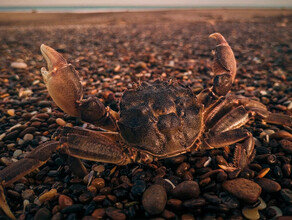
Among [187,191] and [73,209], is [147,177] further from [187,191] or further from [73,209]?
[73,209]

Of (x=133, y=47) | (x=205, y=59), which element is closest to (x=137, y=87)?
(x=205, y=59)

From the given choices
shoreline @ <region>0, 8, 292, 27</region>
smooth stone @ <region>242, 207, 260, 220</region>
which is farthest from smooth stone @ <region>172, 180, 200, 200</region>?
shoreline @ <region>0, 8, 292, 27</region>

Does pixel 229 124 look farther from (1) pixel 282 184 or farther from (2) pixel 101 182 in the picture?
(2) pixel 101 182

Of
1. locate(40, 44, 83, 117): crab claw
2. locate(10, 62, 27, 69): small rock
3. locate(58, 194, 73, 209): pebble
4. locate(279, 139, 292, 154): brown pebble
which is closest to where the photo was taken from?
locate(58, 194, 73, 209): pebble

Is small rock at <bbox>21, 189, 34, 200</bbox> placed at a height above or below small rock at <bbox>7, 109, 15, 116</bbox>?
below

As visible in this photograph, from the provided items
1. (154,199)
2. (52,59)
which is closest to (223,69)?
(154,199)

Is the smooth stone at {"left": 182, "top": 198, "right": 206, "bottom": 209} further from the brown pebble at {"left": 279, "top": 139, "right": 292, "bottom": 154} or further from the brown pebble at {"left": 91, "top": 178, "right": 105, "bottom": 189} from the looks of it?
the brown pebble at {"left": 279, "top": 139, "right": 292, "bottom": 154}
